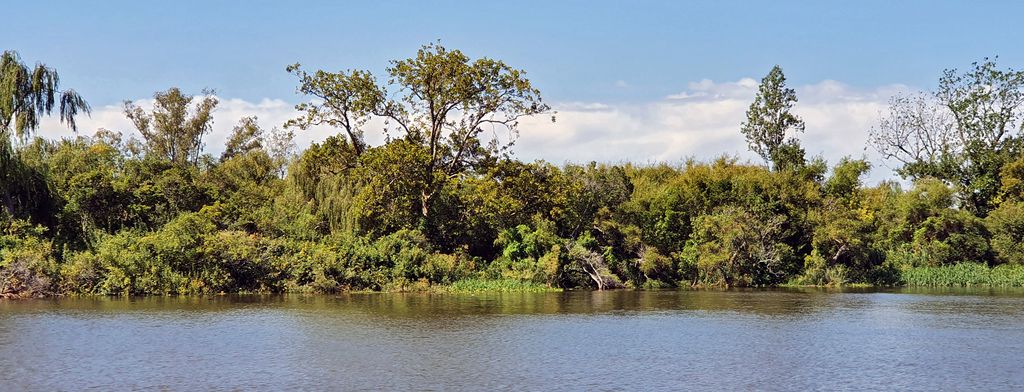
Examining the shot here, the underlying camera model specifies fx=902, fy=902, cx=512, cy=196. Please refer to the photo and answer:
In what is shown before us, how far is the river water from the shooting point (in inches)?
755

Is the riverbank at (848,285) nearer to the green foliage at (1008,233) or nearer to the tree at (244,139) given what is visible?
the green foliage at (1008,233)

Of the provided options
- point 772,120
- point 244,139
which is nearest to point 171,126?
point 244,139

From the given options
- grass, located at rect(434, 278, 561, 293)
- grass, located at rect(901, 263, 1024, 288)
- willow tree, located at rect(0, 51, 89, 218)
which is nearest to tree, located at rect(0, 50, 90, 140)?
willow tree, located at rect(0, 51, 89, 218)

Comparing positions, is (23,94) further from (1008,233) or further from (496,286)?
(1008,233)

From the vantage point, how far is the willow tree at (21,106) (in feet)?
140

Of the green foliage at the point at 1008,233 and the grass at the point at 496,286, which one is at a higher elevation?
the green foliage at the point at 1008,233

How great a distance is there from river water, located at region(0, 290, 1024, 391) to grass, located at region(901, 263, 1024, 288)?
49.4 ft

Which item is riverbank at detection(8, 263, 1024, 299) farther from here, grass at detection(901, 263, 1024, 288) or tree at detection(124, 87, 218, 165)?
tree at detection(124, 87, 218, 165)

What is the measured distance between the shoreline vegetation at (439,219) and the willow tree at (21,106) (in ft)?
0.38

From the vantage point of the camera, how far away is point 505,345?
946 inches

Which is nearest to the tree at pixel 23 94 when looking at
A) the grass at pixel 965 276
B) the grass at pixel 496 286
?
the grass at pixel 496 286

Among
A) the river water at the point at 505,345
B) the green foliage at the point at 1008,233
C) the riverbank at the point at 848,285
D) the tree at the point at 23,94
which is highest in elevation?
the tree at the point at 23,94

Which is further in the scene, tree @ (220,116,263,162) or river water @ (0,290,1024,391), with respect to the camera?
tree @ (220,116,263,162)

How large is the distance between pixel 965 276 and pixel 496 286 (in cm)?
2820
